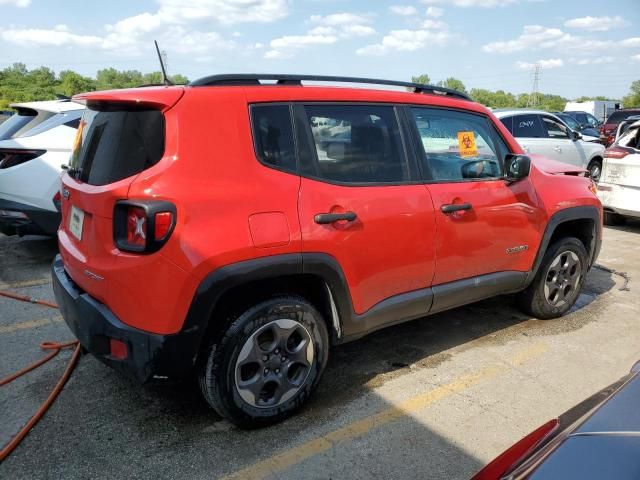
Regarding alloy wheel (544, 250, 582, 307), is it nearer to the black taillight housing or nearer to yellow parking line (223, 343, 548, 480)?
yellow parking line (223, 343, 548, 480)

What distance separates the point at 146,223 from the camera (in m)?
2.33

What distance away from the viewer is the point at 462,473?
251cm

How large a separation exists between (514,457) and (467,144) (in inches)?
97.9

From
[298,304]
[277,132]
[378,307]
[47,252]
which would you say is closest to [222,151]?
[277,132]

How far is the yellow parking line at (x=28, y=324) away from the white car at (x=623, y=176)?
294 inches

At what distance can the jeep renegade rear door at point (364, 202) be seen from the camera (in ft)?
9.16

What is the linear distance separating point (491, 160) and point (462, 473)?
219 cm

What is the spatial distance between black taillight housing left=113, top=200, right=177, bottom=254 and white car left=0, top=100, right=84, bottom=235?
11.1ft

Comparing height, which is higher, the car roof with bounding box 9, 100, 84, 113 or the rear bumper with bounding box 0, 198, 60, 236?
the car roof with bounding box 9, 100, 84, 113

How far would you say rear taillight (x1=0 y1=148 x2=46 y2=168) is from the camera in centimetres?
554

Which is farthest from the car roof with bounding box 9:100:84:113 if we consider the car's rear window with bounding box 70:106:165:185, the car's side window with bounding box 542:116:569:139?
the car's side window with bounding box 542:116:569:139

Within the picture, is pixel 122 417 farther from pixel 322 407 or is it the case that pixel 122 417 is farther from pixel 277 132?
pixel 277 132

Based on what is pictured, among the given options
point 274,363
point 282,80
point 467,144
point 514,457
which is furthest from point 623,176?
point 514,457

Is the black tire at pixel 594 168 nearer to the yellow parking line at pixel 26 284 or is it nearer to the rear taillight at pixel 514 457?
the yellow parking line at pixel 26 284
